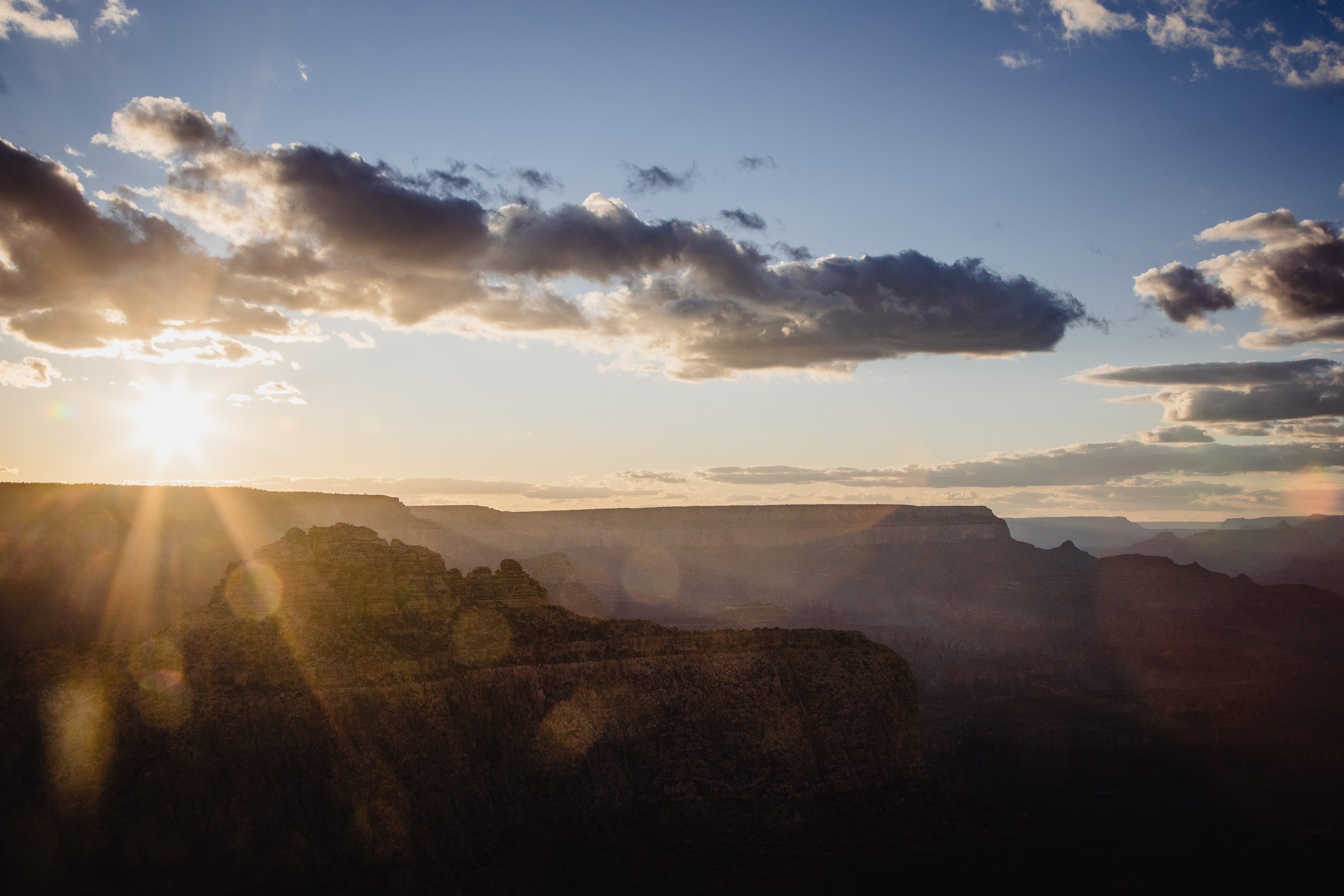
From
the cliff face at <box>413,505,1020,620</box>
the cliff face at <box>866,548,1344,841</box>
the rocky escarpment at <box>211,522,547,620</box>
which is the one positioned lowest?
the cliff face at <box>866,548,1344,841</box>

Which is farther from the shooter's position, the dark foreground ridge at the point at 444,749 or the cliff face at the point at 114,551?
the cliff face at the point at 114,551

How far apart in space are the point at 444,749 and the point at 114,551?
76813 millimetres

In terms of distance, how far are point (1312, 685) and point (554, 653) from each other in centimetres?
9801

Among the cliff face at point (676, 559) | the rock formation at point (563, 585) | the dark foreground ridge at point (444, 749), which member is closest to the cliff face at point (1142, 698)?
the cliff face at point (676, 559)

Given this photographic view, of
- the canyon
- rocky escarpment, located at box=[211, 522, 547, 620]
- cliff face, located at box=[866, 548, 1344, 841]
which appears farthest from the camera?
cliff face, located at box=[866, 548, 1344, 841]

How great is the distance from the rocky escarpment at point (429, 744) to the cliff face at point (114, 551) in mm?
45987

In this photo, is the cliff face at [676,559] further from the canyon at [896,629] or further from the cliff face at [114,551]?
the cliff face at [114,551]

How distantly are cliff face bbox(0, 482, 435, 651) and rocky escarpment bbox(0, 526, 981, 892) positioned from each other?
45987 millimetres

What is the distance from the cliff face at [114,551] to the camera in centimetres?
9500

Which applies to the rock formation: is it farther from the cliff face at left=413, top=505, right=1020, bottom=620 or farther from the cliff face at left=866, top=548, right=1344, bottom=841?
the cliff face at left=866, top=548, right=1344, bottom=841

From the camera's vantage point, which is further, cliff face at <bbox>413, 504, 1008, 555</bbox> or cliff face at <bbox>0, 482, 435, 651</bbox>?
cliff face at <bbox>413, 504, 1008, 555</bbox>

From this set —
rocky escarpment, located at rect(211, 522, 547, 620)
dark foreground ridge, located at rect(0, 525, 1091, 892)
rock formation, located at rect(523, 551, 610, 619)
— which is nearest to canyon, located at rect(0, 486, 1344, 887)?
rocky escarpment, located at rect(211, 522, 547, 620)

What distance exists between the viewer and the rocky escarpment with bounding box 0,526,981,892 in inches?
1593

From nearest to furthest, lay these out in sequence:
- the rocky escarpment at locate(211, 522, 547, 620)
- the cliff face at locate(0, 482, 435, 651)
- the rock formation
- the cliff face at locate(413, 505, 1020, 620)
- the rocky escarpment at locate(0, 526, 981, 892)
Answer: the rocky escarpment at locate(0, 526, 981, 892) < the rocky escarpment at locate(211, 522, 547, 620) < the cliff face at locate(0, 482, 435, 651) < the rock formation < the cliff face at locate(413, 505, 1020, 620)
